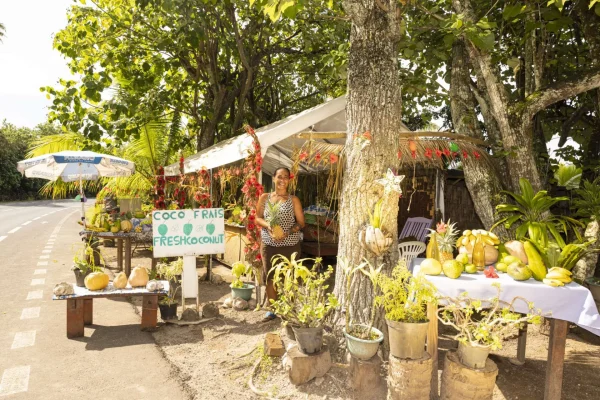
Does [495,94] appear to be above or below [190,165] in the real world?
above

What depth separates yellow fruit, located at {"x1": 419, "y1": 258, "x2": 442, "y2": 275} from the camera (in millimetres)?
3402

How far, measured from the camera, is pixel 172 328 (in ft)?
16.9

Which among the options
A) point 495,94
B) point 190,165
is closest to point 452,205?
point 495,94

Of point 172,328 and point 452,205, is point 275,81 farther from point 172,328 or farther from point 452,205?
point 172,328

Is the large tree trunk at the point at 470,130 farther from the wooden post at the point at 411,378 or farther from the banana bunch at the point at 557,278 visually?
the wooden post at the point at 411,378

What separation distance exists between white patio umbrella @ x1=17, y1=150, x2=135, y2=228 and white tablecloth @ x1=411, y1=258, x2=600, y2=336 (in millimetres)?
7036

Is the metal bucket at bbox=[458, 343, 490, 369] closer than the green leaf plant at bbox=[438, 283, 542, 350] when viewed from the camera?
No

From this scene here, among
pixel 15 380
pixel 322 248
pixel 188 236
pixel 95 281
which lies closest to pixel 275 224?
pixel 188 236

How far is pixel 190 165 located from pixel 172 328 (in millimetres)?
3508

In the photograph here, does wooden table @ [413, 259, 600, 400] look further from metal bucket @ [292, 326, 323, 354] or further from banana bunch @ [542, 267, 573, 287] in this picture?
metal bucket @ [292, 326, 323, 354]

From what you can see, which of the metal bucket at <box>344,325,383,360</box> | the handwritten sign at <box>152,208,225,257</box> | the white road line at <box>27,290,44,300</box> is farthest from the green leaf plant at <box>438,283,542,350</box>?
the white road line at <box>27,290,44,300</box>

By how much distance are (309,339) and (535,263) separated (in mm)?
1917

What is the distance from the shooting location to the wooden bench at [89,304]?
4.76m

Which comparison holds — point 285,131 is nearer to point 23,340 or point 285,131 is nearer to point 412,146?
point 412,146
